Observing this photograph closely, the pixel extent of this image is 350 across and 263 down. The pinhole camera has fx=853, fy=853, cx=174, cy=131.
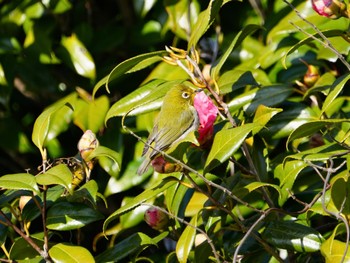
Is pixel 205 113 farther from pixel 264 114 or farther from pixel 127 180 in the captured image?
pixel 127 180

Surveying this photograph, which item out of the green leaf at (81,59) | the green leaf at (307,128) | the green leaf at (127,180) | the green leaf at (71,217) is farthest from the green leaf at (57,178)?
the green leaf at (81,59)

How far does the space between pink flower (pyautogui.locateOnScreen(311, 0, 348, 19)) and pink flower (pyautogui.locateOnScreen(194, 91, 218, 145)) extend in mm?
380

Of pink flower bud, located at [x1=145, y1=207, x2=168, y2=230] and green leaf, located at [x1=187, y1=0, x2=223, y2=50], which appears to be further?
pink flower bud, located at [x1=145, y1=207, x2=168, y2=230]

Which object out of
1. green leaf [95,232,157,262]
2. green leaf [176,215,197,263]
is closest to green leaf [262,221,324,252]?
green leaf [176,215,197,263]

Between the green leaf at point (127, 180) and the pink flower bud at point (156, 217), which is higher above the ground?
the pink flower bud at point (156, 217)

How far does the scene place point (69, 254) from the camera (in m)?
2.13

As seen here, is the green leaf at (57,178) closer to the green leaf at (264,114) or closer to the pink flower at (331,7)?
the green leaf at (264,114)

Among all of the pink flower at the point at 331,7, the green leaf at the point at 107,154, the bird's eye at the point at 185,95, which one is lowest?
the bird's eye at the point at 185,95

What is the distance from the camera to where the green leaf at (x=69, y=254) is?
2.11m

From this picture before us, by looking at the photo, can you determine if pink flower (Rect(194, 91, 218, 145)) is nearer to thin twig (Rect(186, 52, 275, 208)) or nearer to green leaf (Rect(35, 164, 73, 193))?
thin twig (Rect(186, 52, 275, 208))

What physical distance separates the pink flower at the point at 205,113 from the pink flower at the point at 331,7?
38 cm

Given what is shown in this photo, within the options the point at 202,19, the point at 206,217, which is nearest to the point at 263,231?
the point at 206,217

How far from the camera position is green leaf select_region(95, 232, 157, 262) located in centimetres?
221

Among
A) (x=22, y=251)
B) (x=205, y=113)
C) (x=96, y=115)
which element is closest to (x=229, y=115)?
(x=205, y=113)
